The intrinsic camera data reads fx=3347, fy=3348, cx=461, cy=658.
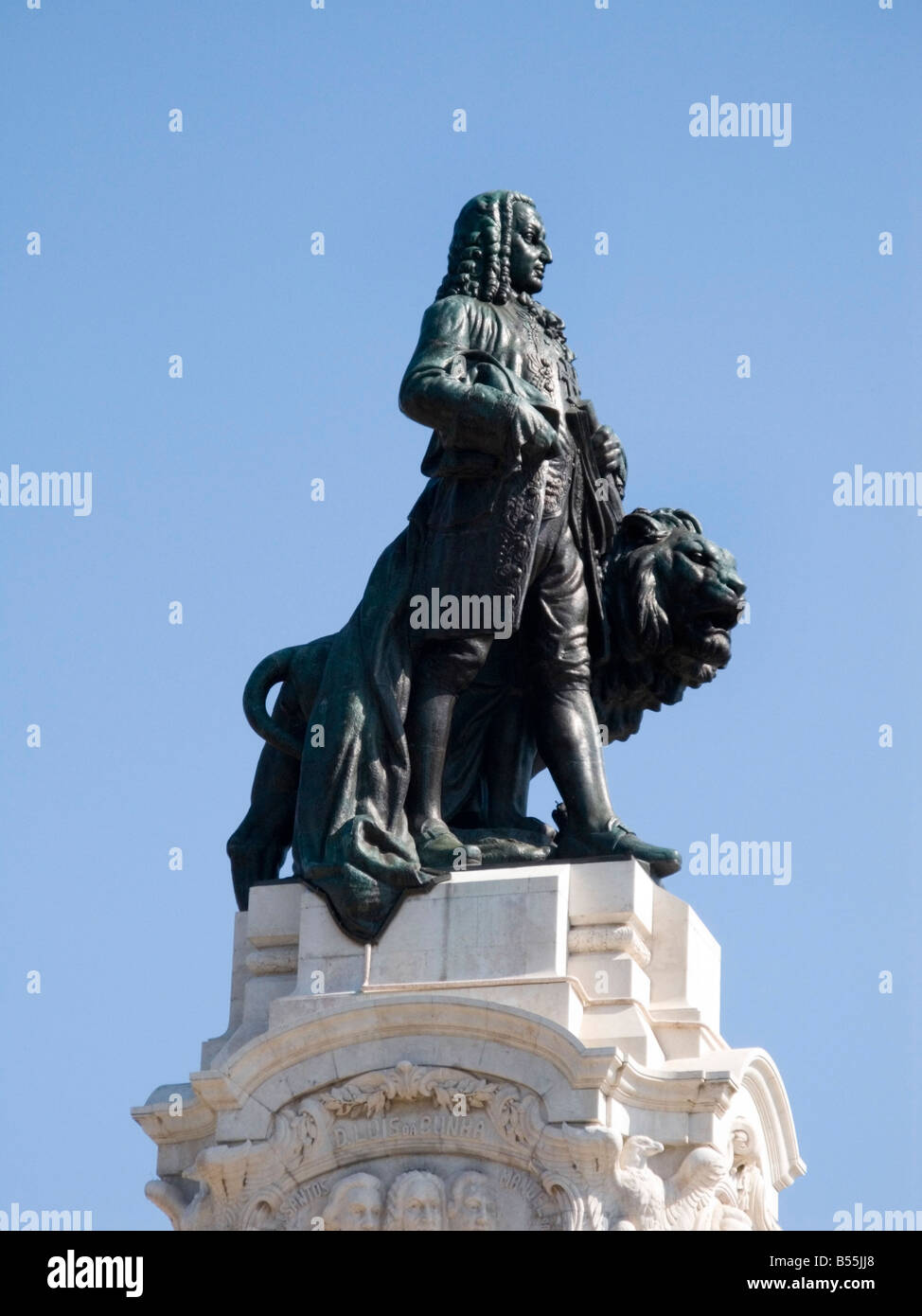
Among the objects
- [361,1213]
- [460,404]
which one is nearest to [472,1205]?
[361,1213]

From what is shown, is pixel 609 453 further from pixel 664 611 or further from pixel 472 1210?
pixel 472 1210

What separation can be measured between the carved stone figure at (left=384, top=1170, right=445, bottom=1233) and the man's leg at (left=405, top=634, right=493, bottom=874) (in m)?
2.45

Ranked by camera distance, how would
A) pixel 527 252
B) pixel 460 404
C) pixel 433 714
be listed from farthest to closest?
pixel 527 252, pixel 433 714, pixel 460 404

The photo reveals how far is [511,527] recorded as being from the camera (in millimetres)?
21547

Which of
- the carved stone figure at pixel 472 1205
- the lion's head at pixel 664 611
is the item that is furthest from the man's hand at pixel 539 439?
the carved stone figure at pixel 472 1205

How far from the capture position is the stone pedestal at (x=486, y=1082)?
1955 cm

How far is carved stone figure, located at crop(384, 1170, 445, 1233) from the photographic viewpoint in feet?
64.0

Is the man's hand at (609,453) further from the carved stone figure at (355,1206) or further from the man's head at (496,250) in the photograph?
the carved stone figure at (355,1206)

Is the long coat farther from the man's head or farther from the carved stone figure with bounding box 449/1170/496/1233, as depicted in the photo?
the carved stone figure with bounding box 449/1170/496/1233

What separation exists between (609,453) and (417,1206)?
5.54 m

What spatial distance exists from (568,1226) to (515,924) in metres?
2.01

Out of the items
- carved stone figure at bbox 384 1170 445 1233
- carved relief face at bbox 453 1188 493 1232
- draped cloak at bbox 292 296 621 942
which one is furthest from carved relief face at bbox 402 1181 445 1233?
draped cloak at bbox 292 296 621 942

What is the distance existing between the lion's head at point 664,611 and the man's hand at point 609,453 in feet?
1.09

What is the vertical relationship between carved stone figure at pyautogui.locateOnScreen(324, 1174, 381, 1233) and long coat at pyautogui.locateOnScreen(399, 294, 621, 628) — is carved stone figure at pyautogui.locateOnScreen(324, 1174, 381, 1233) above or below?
below
